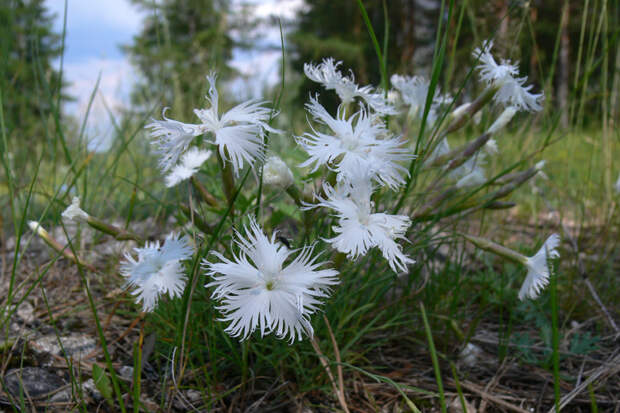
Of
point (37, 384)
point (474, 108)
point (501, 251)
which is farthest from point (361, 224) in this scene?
point (37, 384)

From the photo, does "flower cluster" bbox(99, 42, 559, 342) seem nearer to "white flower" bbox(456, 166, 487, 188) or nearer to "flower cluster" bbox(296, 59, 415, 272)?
"flower cluster" bbox(296, 59, 415, 272)

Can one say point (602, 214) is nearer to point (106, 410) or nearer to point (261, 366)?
point (261, 366)

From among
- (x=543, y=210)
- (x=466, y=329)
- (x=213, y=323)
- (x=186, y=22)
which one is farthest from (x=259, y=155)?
(x=186, y=22)

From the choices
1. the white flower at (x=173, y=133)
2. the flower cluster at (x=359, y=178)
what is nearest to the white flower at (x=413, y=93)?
the flower cluster at (x=359, y=178)

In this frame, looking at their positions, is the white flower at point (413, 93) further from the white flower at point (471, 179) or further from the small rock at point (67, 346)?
the small rock at point (67, 346)

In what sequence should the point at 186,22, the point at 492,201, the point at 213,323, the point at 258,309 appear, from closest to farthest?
the point at 258,309, the point at 213,323, the point at 492,201, the point at 186,22

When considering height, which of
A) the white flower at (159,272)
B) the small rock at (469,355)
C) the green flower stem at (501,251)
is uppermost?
the green flower stem at (501,251)
